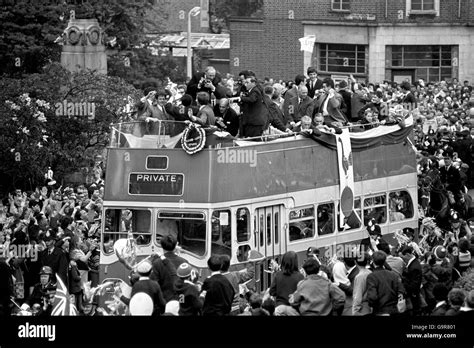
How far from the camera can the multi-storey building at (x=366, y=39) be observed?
67000 mm

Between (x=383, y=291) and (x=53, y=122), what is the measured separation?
18253mm

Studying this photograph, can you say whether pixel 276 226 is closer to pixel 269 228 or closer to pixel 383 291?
pixel 269 228

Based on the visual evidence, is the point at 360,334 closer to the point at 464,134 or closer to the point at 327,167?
the point at 327,167

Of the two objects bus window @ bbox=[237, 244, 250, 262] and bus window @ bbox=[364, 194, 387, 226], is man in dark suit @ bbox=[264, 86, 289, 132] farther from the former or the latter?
bus window @ bbox=[237, 244, 250, 262]

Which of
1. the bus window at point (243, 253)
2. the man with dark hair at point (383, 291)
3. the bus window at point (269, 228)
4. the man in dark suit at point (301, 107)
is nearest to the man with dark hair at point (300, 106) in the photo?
the man in dark suit at point (301, 107)

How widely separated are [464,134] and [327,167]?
44.8ft

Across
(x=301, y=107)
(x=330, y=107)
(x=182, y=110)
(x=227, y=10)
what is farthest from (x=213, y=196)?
(x=227, y=10)

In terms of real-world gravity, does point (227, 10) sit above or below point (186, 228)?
above

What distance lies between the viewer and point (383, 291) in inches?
790

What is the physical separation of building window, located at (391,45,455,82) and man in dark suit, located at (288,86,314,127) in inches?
1498

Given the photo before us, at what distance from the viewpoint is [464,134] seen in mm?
40875

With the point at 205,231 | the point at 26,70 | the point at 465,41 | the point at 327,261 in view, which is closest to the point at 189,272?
the point at 205,231

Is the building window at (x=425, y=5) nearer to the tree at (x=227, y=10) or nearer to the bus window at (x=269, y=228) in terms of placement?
the tree at (x=227, y=10)

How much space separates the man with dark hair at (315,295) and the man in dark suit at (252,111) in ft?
24.6
